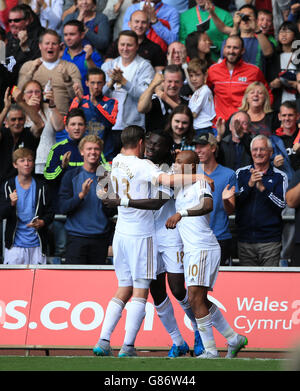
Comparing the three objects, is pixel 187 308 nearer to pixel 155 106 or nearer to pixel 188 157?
pixel 188 157

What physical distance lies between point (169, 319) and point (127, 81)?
4593 mm

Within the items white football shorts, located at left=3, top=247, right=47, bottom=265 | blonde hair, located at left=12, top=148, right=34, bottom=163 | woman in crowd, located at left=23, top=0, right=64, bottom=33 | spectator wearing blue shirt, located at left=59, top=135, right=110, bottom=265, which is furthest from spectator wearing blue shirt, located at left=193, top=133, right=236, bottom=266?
woman in crowd, located at left=23, top=0, right=64, bottom=33

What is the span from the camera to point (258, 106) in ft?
36.9

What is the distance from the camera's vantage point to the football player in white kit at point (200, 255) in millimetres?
7672

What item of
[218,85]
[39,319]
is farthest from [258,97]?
[39,319]

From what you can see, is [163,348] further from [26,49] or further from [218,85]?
[26,49]

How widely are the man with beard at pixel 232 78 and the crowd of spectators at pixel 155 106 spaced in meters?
0.02

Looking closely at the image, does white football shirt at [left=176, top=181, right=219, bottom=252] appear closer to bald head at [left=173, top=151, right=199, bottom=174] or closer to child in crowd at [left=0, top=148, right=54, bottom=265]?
bald head at [left=173, top=151, right=199, bottom=174]

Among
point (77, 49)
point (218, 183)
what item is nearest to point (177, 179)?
point (218, 183)

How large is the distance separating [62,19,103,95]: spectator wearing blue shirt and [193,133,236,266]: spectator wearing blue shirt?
3221 millimetres

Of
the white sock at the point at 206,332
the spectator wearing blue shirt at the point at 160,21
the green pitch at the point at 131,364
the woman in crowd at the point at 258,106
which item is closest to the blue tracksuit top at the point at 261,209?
the woman in crowd at the point at 258,106

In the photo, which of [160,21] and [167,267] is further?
[160,21]

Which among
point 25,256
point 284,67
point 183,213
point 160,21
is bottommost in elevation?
point 25,256
